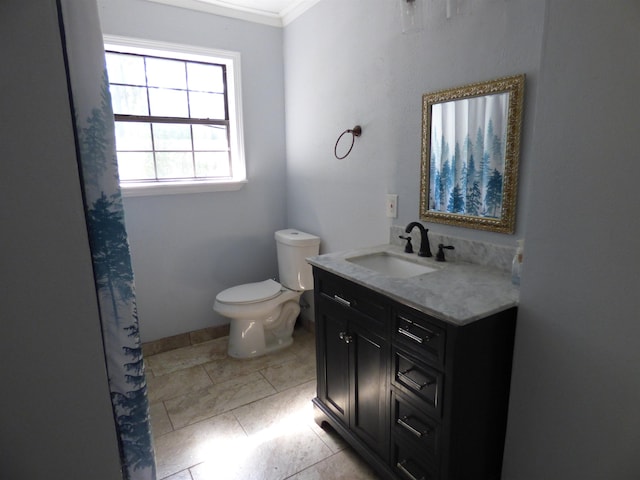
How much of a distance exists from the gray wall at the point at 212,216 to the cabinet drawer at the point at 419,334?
1916 mm

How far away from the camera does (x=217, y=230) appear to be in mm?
2986

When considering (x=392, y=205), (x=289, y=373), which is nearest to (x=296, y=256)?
(x=289, y=373)

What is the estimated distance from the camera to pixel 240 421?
6.91 feet

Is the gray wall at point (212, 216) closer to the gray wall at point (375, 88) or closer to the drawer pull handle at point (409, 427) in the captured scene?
the gray wall at point (375, 88)

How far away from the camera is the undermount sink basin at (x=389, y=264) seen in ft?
6.20

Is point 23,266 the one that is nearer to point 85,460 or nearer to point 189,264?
point 85,460

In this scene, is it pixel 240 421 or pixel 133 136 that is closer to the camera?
pixel 240 421

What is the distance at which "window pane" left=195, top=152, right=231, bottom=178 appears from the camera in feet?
9.64

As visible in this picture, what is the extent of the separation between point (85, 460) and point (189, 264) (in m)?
2.08

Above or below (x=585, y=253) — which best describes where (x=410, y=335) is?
below

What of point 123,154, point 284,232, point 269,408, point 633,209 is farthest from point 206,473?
point 123,154

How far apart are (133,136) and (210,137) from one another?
54 cm

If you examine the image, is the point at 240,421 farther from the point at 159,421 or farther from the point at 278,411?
the point at 159,421

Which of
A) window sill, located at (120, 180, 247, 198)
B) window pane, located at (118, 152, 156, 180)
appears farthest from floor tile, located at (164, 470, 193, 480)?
window pane, located at (118, 152, 156, 180)
